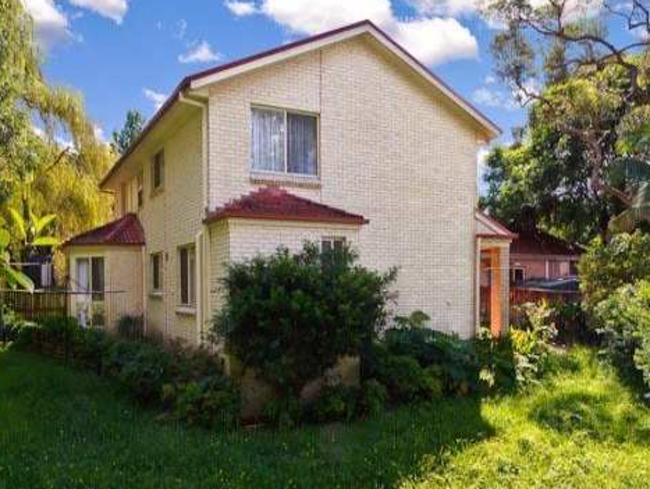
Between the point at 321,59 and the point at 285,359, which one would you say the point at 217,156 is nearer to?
the point at 321,59

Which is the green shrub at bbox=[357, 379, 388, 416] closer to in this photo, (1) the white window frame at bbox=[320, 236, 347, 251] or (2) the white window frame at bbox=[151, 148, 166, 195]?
(1) the white window frame at bbox=[320, 236, 347, 251]

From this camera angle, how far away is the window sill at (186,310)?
41.5ft

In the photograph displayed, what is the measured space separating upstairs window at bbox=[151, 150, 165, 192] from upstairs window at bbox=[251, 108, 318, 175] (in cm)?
393

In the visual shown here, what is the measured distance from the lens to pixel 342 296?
9234mm

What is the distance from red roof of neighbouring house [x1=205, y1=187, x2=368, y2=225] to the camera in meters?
10.7

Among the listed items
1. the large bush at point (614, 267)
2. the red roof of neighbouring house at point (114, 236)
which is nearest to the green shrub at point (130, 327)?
the red roof of neighbouring house at point (114, 236)

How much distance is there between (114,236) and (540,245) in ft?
78.1

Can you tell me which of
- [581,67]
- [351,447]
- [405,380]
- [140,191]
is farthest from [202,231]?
[581,67]

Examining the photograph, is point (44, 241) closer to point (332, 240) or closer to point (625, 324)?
point (332, 240)

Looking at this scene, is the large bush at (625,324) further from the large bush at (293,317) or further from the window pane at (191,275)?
the window pane at (191,275)

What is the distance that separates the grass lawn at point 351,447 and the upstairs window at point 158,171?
6157 millimetres

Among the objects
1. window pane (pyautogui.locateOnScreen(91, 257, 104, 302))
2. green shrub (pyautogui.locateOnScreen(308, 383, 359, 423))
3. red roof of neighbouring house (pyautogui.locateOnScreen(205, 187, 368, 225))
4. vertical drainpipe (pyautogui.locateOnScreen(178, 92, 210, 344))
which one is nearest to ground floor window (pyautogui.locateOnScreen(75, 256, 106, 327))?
window pane (pyautogui.locateOnScreen(91, 257, 104, 302))

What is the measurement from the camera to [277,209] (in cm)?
1107

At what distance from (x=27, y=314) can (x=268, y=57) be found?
13.7m
